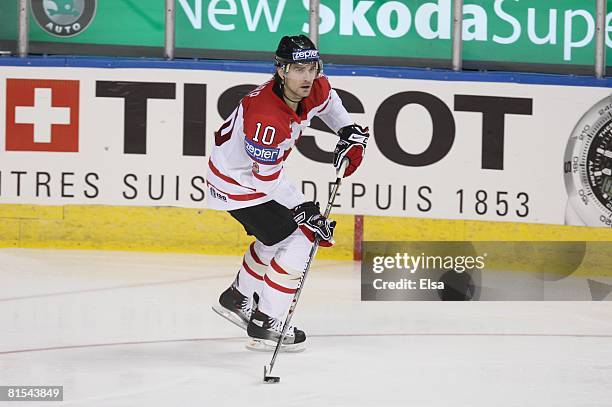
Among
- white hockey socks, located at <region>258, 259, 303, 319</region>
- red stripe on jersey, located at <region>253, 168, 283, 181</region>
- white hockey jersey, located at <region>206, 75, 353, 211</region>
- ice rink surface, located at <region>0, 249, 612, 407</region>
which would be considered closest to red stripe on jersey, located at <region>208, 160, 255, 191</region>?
white hockey jersey, located at <region>206, 75, 353, 211</region>

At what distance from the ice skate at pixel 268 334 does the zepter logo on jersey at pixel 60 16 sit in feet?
10.3

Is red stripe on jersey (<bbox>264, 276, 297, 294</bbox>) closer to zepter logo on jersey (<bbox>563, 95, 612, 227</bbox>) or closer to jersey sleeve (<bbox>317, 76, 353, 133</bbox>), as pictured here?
jersey sleeve (<bbox>317, 76, 353, 133</bbox>)

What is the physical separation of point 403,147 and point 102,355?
3.03 m

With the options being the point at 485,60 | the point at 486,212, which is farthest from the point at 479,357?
the point at 485,60

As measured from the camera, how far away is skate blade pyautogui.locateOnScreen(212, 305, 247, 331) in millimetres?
5316

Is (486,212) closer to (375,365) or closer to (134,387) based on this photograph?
(375,365)

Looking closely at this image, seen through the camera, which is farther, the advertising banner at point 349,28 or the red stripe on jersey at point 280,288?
the advertising banner at point 349,28

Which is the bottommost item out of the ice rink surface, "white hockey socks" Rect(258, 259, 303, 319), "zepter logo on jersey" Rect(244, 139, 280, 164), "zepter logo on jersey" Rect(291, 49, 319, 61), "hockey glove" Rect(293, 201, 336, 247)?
the ice rink surface

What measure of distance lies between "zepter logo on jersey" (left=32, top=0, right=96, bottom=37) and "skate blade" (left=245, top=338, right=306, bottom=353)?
3.19 metres

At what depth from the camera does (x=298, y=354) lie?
4949mm

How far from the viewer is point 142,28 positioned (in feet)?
25.1

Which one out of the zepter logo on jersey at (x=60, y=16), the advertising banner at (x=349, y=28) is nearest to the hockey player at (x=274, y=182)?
the advertising banner at (x=349, y=28)

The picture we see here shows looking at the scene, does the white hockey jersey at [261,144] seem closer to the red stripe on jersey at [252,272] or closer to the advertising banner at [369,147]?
the red stripe on jersey at [252,272]

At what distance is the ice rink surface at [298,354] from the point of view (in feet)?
13.8
